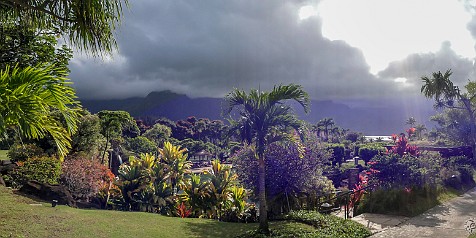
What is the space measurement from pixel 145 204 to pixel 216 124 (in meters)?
104

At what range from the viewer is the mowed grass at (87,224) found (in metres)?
10.1

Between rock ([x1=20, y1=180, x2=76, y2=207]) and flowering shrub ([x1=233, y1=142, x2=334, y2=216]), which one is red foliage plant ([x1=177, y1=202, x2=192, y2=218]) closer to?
flowering shrub ([x1=233, y1=142, x2=334, y2=216])

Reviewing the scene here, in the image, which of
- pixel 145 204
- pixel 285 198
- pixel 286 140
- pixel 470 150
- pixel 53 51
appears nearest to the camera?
pixel 53 51

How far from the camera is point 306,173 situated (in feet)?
51.8

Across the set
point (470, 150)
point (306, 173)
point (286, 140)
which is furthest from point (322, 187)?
point (470, 150)

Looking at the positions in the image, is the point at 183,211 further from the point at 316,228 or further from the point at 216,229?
the point at 316,228

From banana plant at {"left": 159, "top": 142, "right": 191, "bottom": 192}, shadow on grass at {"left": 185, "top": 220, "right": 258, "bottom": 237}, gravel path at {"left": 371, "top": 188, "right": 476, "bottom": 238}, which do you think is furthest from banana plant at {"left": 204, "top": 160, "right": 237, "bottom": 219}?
gravel path at {"left": 371, "top": 188, "right": 476, "bottom": 238}

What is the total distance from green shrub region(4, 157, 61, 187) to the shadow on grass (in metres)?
8.18

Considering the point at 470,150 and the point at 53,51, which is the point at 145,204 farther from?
the point at 470,150

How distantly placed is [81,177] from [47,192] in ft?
8.46

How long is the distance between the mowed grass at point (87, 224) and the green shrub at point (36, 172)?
1912mm

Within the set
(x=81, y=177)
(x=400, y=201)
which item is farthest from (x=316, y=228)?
(x=81, y=177)

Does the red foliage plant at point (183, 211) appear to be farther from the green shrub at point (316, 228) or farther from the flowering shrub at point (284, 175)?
the green shrub at point (316, 228)

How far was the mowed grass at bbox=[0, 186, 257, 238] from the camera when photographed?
33.1ft
